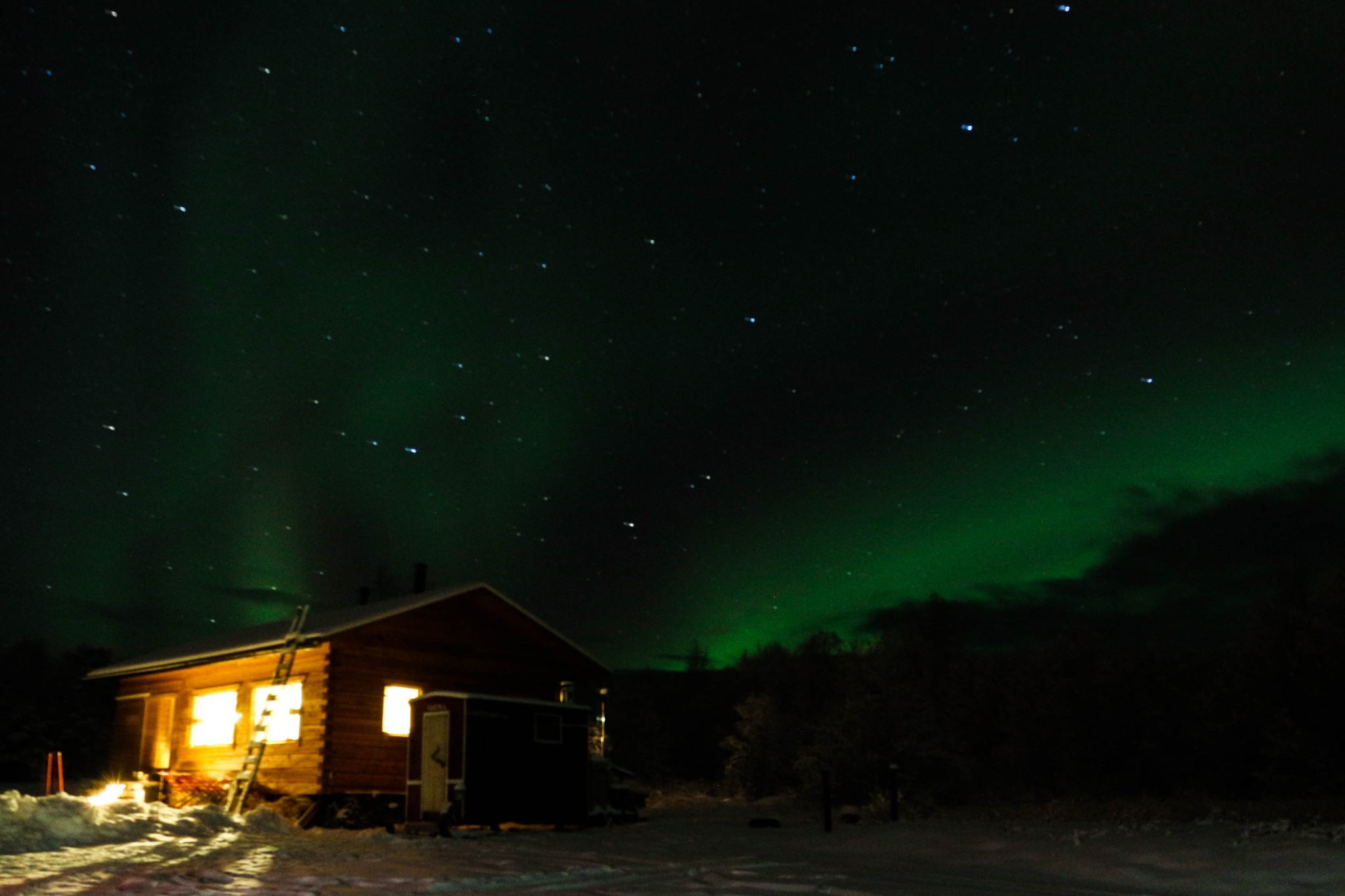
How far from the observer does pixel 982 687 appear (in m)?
54.0

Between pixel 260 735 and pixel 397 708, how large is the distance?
2830 mm

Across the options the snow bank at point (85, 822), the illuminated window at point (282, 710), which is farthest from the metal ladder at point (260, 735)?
the snow bank at point (85, 822)

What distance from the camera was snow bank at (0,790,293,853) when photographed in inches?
537

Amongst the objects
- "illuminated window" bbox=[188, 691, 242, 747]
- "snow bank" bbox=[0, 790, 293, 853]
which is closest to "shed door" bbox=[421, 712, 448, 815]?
"snow bank" bbox=[0, 790, 293, 853]

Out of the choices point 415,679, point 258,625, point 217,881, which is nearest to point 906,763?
point 415,679

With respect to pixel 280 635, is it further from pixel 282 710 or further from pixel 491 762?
pixel 491 762

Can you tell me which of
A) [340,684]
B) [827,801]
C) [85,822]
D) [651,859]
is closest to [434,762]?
[340,684]

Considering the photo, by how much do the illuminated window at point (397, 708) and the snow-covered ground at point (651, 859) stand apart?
12.4ft

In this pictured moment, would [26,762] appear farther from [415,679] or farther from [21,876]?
[21,876]

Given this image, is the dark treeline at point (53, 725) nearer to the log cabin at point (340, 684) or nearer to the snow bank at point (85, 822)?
the log cabin at point (340, 684)

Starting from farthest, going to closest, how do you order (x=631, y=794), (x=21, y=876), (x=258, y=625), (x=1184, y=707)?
(x=1184, y=707)
(x=258, y=625)
(x=631, y=794)
(x=21, y=876)

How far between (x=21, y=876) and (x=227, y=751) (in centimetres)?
1393

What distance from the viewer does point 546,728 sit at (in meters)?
20.2

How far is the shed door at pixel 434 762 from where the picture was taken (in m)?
18.6
